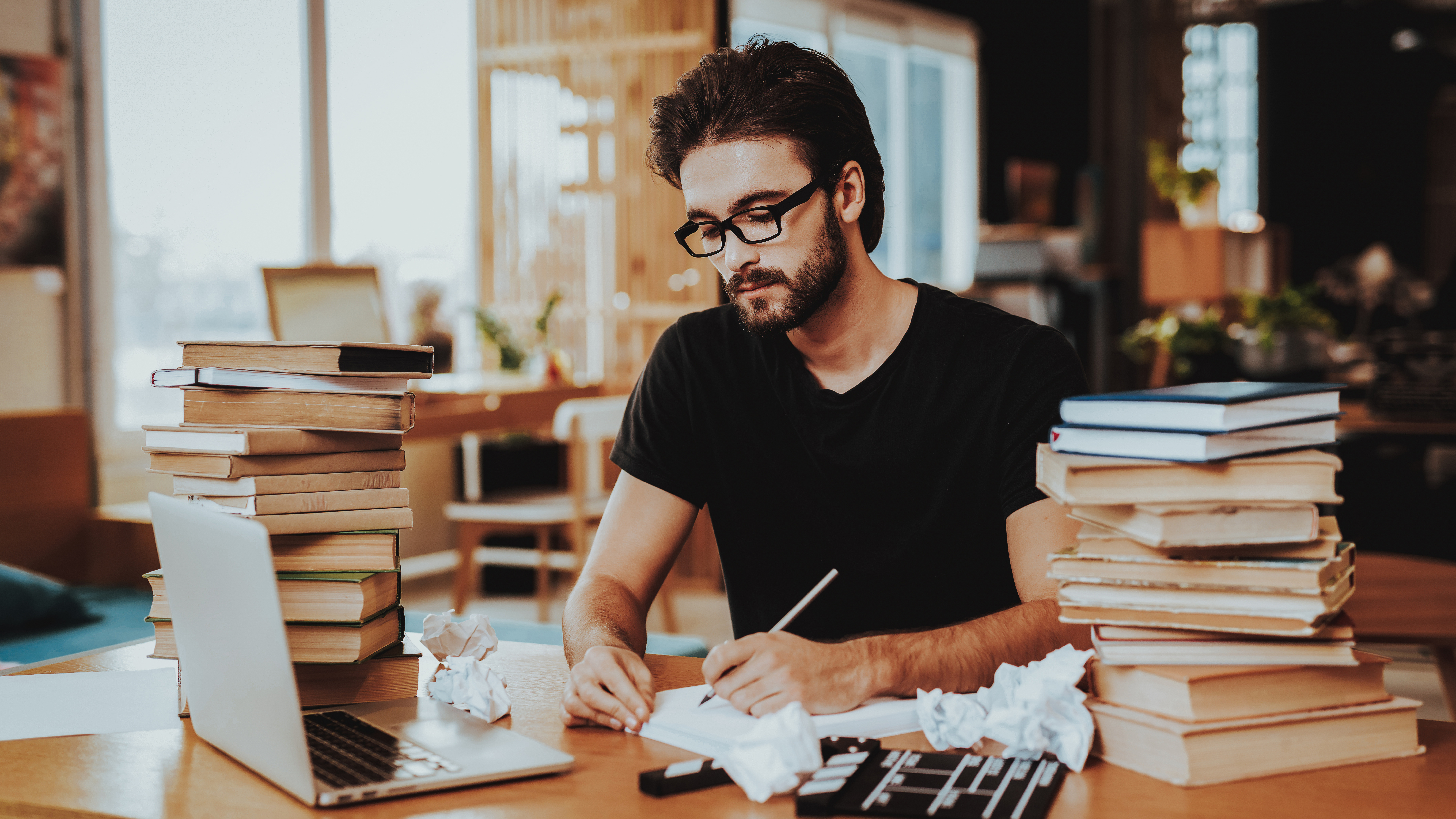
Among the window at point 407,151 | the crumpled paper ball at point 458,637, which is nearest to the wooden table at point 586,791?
the crumpled paper ball at point 458,637

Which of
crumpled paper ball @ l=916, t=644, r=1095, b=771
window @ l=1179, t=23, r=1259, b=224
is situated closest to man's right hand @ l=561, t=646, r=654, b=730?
crumpled paper ball @ l=916, t=644, r=1095, b=771

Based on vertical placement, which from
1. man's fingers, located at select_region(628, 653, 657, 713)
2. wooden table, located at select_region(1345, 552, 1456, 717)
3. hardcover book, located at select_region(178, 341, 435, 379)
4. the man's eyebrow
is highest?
the man's eyebrow

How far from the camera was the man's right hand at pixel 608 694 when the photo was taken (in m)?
1.10

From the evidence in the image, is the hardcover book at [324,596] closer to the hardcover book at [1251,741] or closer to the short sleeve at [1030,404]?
the hardcover book at [1251,741]

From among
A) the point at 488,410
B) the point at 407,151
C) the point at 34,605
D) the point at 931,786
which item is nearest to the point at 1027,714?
the point at 931,786

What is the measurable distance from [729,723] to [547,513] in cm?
312

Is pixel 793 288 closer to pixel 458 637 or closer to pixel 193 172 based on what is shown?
pixel 458 637

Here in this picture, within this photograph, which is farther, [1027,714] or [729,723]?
[729,723]

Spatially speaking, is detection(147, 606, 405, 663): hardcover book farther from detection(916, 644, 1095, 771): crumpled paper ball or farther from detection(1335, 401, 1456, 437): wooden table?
detection(1335, 401, 1456, 437): wooden table

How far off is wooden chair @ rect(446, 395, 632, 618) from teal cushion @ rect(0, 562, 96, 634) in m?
1.49

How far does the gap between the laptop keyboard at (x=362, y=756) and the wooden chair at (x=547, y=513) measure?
269 centimetres

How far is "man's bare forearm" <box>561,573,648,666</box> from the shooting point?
4.35 feet

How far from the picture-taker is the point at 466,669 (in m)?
1.18

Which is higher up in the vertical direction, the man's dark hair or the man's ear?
the man's dark hair
